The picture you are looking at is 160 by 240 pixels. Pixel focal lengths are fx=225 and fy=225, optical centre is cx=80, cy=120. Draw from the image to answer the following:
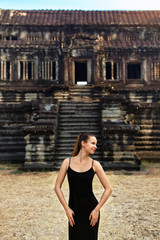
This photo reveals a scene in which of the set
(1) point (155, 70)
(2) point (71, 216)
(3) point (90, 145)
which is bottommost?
(2) point (71, 216)

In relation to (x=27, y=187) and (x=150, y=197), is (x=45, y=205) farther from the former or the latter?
(x=150, y=197)

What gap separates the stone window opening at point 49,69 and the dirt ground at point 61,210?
36.4 ft

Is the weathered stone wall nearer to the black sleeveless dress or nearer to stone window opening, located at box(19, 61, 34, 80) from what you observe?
the black sleeveless dress

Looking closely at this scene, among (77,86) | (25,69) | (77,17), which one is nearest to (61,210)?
(77,86)

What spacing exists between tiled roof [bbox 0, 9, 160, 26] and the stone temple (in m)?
0.08

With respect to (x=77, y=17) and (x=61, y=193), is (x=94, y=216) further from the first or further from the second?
(x=77, y=17)

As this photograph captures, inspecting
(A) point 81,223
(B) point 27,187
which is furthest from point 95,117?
(A) point 81,223

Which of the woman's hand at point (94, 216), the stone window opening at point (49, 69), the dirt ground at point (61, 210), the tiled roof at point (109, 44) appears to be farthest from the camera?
the stone window opening at point (49, 69)

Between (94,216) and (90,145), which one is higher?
(90,145)

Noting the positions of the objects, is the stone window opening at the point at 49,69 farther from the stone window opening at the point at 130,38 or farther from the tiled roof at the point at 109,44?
the stone window opening at the point at 130,38

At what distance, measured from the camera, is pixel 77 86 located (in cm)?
1408

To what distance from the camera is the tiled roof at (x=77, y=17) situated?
18.1m

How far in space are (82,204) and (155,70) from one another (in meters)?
16.2

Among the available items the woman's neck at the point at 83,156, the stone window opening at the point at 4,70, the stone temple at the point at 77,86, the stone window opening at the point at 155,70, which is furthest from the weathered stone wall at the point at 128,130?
the stone window opening at the point at 4,70
